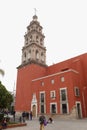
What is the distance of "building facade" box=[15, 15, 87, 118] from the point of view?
2873 centimetres

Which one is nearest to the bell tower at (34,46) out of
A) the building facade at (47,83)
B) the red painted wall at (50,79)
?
the building facade at (47,83)

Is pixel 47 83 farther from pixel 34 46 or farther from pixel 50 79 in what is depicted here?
pixel 34 46

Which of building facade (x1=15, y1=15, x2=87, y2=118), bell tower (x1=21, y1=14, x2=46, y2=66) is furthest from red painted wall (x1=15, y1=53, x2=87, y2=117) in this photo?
bell tower (x1=21, y1=14, x2=46, y2=66)

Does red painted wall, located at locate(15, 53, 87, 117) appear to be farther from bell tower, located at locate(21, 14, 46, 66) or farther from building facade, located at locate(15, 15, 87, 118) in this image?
bell tower, located at locate(21, 14, 46, 66)

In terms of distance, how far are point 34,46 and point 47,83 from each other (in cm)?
1301

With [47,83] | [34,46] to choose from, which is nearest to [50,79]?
[47,83]

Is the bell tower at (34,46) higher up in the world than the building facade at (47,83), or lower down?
higher up

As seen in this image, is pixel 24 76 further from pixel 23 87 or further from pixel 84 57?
pixel 84 57

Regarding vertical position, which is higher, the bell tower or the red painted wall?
the bell tower

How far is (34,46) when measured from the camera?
135 feet

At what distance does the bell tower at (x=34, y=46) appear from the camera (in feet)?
Answer: 133

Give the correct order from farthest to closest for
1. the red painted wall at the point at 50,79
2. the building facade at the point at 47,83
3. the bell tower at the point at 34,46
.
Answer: the bell tower at the point at 34,46 → the red painted wall at the point at 50,79 → the building facade at the point at 47,83

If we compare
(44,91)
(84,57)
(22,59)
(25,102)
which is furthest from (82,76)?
(22,59)

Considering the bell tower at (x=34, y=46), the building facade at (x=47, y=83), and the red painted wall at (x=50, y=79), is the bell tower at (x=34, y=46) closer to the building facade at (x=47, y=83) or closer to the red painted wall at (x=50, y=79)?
the building facade at (x=47, y=83)
